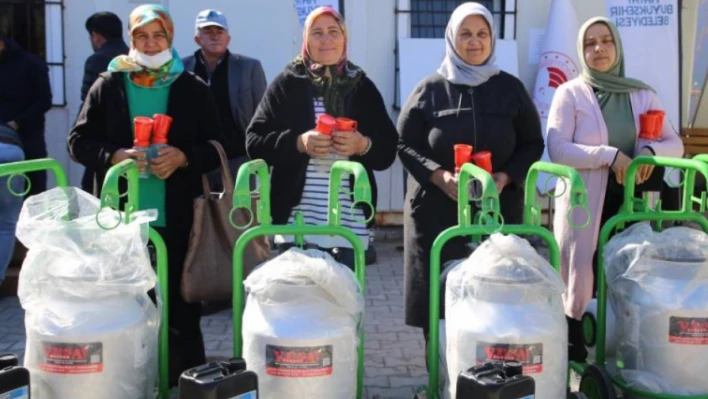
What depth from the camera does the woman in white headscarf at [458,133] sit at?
3588 millimetres

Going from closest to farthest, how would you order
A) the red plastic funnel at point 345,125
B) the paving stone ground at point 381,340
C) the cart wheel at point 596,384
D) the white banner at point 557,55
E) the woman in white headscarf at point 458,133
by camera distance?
the cart wheel at point 596,384 < the red plastic funnel at point 345,125 < the woman in white headscarf at point 458,133 < the paving stone ground at point 381,340 < the white banner at point 557,55

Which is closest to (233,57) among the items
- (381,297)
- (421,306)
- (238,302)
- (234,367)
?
(381,297)

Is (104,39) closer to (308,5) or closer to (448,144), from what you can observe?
(308,5)

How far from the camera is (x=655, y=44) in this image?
679 centimetres

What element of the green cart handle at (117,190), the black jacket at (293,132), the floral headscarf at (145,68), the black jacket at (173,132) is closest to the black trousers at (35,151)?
the black jacket at (173,132)

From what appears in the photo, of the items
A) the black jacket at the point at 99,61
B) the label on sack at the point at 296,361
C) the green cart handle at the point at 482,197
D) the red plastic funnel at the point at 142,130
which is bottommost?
the label on sack at the point at 296,361

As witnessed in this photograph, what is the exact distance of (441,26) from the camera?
24.5 feet

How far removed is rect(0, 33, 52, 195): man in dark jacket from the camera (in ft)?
19.3

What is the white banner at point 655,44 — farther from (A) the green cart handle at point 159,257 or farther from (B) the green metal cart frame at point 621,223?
(A) the green cart handle at point 159,257

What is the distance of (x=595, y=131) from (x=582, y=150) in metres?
0.13

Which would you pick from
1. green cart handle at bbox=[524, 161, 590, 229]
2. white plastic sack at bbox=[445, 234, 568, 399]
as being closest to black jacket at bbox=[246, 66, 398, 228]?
green cart handle at bbox=[524, 161, 590, 229]

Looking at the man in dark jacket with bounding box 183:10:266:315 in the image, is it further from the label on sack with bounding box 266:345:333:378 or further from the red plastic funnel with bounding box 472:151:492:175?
the label on sack with bounding box 266:345:333:378

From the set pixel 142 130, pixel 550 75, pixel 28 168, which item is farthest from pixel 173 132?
pixel 550 75

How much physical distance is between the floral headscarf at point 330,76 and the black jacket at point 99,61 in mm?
2374
